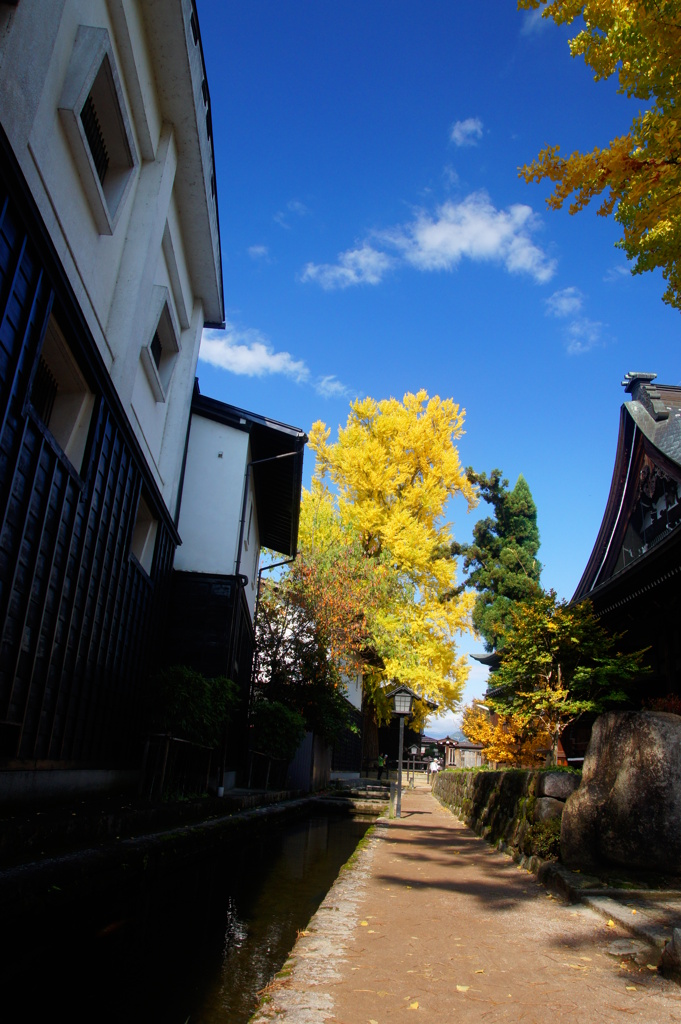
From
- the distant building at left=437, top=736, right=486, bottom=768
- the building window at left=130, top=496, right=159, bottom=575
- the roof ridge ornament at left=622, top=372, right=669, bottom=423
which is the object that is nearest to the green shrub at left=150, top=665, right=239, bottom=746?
the building window at left=130, top=496, right=159, bottom=575

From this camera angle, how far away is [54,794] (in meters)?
5.88

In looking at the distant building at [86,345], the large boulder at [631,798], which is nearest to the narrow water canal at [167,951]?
the distant building at [86,345]

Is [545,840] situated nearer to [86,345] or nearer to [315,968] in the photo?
[315,968]

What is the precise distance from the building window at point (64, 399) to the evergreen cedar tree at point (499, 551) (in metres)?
22.6

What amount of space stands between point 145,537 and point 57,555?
3.65 meters

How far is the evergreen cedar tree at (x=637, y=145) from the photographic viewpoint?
16.9 ft

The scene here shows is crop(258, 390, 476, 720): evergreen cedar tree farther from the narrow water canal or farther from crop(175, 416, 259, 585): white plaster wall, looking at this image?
the narrow water canal

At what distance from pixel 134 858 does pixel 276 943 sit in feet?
4.70

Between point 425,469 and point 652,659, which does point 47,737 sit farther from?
point 425,469

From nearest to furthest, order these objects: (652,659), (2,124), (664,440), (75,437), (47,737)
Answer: (2,124) → (47,737) → (75,437) → (652,659) → (664,440)

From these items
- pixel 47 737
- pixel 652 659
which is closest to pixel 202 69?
pixel 47 737

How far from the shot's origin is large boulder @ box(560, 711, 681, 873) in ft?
14.5

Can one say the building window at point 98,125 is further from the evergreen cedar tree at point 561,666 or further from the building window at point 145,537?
the evergreen cedar tree at point 561,666

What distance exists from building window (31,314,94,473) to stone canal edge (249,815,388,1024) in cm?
411
